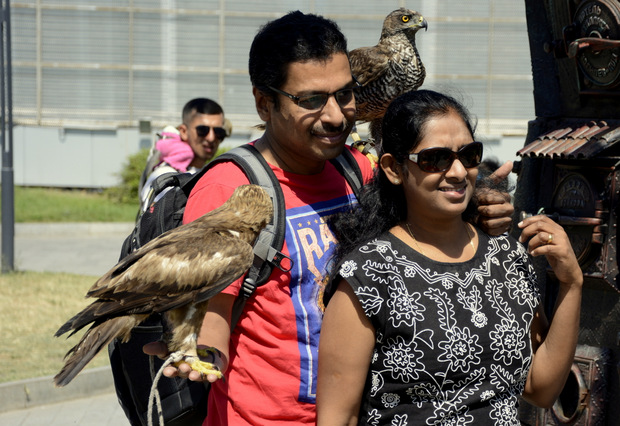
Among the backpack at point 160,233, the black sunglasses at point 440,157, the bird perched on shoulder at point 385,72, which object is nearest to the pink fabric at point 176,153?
the bird perched on shoulder at point 385,72

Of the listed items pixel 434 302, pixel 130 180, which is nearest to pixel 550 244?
pixel 434 302

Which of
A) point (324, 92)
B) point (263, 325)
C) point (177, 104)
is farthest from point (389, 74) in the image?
point (177, 104)

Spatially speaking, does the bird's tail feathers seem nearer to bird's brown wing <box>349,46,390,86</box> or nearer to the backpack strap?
the backpack strap

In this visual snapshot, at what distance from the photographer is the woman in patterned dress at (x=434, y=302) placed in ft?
8.34

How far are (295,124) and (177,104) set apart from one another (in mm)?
18762

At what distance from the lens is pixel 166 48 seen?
21.0m

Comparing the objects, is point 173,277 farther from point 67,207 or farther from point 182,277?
point 67,207

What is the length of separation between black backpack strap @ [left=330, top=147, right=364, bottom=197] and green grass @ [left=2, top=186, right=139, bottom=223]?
46.6ft

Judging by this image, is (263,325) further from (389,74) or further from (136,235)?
(389,74)

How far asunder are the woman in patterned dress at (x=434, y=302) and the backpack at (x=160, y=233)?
28 centimetres

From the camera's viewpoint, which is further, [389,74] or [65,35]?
[65,35]

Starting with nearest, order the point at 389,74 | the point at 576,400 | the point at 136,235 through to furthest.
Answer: the point at 136,235, the point at 576,400, the point at 389,74

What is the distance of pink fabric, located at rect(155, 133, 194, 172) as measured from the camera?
7.22m

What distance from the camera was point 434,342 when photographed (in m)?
2.54
